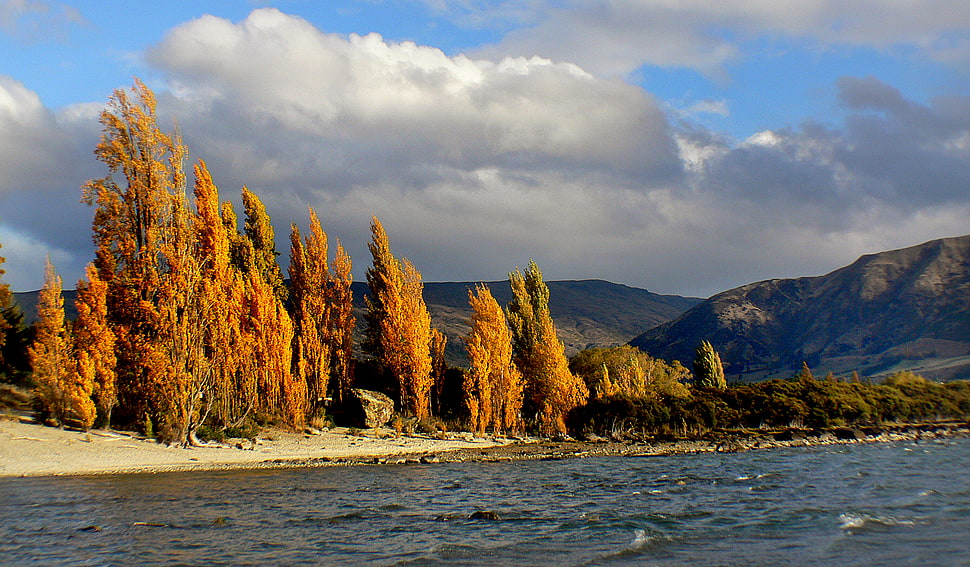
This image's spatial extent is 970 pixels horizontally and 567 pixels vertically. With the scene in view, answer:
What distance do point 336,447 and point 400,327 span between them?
1137 centimetres

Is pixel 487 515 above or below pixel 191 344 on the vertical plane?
below

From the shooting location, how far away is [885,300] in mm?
194375

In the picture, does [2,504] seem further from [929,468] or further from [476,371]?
[929,468]

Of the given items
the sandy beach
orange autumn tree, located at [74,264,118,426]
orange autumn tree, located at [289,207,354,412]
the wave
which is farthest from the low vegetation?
the wave

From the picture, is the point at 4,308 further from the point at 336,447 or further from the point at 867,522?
the point at 867,522

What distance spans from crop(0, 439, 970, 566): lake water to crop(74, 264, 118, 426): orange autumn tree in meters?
7.04

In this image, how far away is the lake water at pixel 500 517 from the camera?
13242 millimetres

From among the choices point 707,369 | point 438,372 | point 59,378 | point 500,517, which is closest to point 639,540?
point 500,517

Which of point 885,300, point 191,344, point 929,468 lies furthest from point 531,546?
point 885,300

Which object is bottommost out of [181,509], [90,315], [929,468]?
[929,468]

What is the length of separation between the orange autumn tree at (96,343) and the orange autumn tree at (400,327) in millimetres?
18517

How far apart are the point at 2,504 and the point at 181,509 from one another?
5829 millimetres

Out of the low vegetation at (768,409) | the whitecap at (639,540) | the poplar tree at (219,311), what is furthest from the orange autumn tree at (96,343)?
the low vegetation at (768,409)

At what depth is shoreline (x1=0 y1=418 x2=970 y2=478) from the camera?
28.9 meters
